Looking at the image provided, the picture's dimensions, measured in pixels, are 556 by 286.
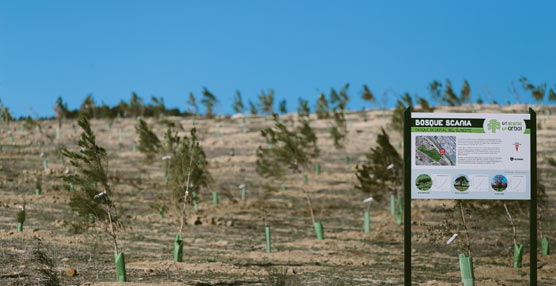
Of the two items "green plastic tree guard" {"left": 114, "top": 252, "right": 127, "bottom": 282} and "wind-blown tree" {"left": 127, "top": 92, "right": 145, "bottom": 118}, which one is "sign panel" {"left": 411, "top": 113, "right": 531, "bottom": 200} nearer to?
"green plastic tree guard" {"left": 114, "top": 252, "right": 127, "bottom": 282}

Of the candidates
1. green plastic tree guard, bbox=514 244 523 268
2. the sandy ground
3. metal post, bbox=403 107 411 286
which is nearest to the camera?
metal post, bbox=403 107 411 286

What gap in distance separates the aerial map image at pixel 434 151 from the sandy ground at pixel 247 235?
2.24m

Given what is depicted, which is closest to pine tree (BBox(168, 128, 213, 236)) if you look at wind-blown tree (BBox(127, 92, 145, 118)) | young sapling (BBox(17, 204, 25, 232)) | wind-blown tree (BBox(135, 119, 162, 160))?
young sapling (BBox(17, 204, 25, 232))

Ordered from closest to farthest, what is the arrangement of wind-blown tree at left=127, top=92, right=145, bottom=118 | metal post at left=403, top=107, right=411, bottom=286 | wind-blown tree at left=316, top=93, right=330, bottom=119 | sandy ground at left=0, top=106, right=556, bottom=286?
metal post at left=403, top=107, right=411, bottom=286, sandy ground at left=0, top=106, right=556, bottom=286, wind-blown tree at left=316, top=93, right=330, bottom=119, wind-blown tree at left=127, top=92, right=145, bottom=118

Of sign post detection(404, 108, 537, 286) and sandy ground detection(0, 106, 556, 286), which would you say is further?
sandy ground detection(0, 106, 556, 286)

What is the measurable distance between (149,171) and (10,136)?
665 inches

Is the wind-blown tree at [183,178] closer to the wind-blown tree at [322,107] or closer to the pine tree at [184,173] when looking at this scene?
the pine tree at [184,173]

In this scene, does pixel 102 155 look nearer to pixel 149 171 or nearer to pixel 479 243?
pixel 479 243

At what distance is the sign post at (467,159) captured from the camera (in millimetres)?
9781

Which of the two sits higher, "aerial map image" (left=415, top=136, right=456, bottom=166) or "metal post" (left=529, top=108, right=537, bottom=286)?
"aerial map image" (left=415, top=136, right=456, bottom=166)

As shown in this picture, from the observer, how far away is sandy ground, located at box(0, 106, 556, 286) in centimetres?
1398

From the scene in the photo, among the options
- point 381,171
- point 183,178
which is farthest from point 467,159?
point 381,171

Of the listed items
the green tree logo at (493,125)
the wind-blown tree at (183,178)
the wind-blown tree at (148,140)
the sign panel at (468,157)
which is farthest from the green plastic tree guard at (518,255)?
the wind-blown tree at (148,140)

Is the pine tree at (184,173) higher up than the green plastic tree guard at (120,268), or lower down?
higher up
